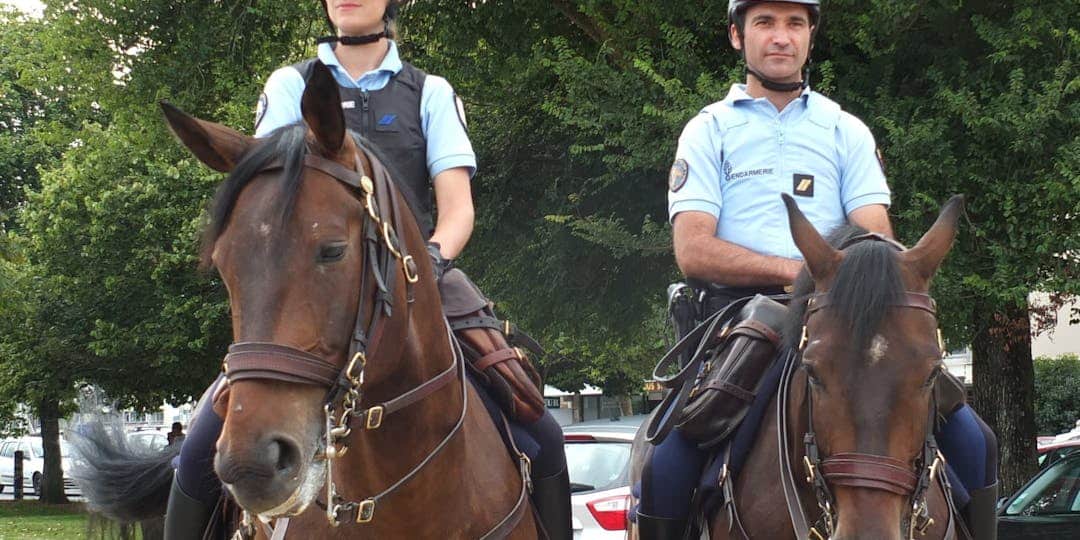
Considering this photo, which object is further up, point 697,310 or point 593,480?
point 697,310

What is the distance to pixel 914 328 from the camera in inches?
146

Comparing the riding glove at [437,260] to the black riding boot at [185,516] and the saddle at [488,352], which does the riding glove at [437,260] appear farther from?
the black riding boot at [185,516]

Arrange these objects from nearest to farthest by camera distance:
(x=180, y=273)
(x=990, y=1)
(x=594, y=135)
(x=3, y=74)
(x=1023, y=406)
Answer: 1. (x=990, y=1)
2. (x=594, y=135)
3. (x=1023, y=406)
4. (x=180, y=273)
5. (x=3, y=74)

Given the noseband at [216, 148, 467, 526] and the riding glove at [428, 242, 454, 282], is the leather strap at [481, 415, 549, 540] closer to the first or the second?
the noseband at [216, 148, 467, 526]

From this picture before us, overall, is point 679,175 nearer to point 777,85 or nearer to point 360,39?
point 777,85

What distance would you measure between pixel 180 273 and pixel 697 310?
72.3 feet


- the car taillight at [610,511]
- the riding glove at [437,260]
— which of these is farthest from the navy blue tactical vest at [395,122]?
the car taillight at [610,511]

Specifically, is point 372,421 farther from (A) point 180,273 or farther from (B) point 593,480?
(A) point 180,273

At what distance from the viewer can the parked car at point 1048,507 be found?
10.0 metres

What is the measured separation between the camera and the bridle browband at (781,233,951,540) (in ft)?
11.7

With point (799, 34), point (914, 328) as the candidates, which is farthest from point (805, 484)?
point (799, 34)

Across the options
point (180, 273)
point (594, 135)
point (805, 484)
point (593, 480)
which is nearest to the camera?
point (805, 484)

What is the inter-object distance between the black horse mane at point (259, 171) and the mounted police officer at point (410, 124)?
46.8 inches

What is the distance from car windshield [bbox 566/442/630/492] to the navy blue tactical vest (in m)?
6.18
